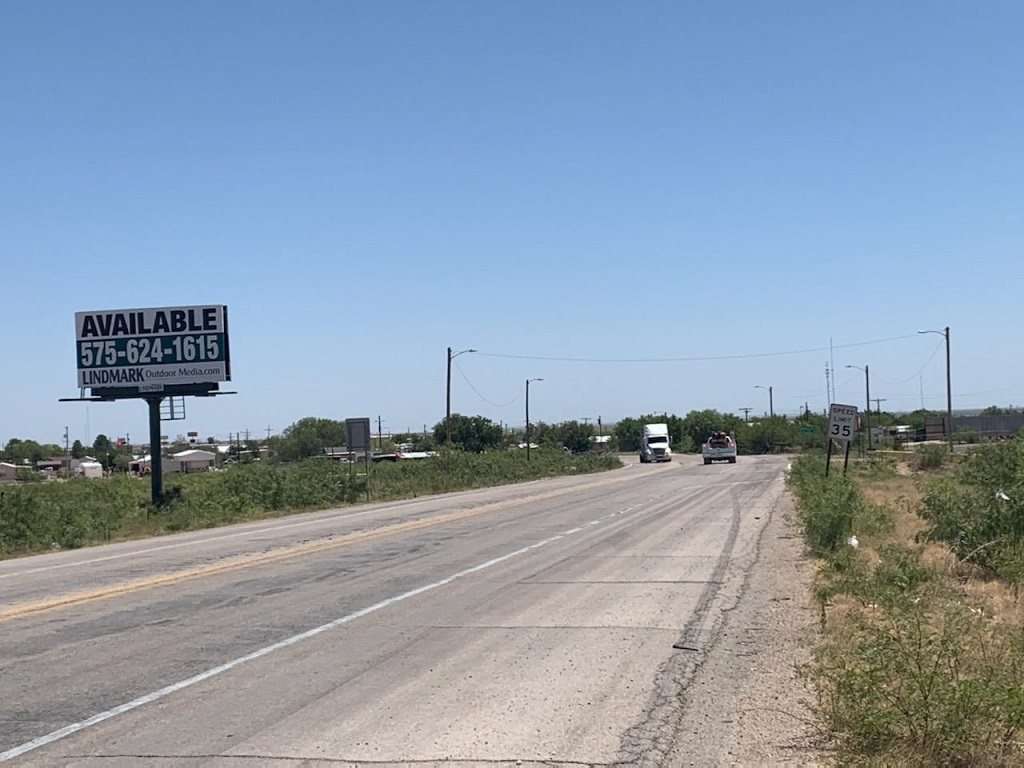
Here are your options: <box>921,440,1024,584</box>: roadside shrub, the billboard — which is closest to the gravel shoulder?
<box>921,440,1024,584</box>: roadside shrub

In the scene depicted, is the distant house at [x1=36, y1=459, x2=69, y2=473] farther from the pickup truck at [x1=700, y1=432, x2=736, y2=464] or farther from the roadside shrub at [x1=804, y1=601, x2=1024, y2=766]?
the roadside shrub at [x1=804, y1=601, x2=1024, y2=766]

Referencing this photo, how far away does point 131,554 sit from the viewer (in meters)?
21.1

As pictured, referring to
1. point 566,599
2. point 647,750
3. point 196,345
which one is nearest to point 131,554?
point 566,599

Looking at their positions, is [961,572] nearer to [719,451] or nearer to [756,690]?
[756,690]

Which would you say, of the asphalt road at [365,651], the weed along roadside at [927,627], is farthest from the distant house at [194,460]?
the weed along roadside at [927,627]

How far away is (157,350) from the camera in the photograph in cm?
4259

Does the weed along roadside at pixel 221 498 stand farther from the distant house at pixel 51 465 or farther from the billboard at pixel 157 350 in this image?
the distant house at pixel 51 465

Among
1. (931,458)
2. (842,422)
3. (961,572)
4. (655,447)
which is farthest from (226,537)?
(655,447)

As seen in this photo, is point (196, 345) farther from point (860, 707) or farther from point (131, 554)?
point (860, 707)

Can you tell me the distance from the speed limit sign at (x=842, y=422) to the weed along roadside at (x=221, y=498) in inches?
710

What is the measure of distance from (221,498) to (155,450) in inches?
132

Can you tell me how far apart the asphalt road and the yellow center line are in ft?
0.26

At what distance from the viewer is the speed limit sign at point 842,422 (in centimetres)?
3117

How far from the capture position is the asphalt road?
23.2 feet
